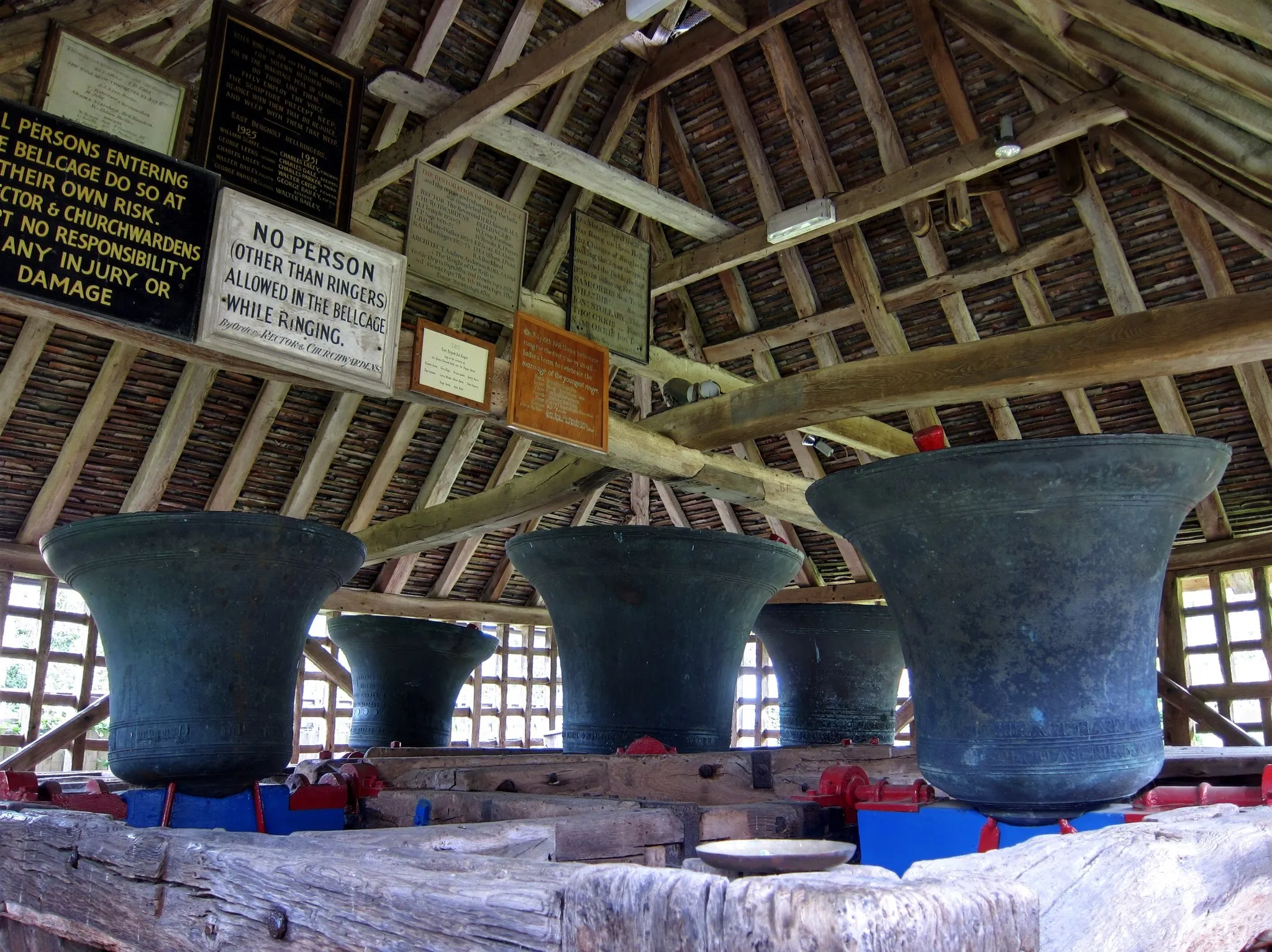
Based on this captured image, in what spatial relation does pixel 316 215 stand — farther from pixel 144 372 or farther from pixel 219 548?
pixel 144 372

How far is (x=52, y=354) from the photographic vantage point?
6.10 meters

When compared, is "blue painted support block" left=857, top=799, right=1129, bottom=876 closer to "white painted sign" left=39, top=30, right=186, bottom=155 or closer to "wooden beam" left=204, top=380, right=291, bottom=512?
"white painted sign" left=39, top=30, right=186, bottom=155

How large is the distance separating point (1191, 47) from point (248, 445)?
5809mm

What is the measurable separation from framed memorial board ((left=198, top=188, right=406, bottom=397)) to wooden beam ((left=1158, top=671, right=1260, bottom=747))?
19.6ft

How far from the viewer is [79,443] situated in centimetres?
644

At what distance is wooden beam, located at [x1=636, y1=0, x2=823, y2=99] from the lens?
5.71 m

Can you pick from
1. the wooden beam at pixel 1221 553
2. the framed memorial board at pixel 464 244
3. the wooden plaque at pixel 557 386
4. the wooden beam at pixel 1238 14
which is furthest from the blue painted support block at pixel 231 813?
the wooden beam at pixel 1221 553

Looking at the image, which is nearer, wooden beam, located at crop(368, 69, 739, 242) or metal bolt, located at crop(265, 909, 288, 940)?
metal bolt, located at crop(265, 909, 288, 940)

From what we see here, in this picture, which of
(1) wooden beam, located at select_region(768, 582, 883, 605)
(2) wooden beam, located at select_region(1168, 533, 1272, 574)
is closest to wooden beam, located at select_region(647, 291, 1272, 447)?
(2) wooden beam, located at select_region(1168, 533, 1272, 574)

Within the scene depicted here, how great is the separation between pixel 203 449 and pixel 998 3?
18.6 feet

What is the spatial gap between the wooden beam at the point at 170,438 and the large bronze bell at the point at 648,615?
139 inches

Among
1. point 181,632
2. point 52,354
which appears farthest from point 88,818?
point 52,354

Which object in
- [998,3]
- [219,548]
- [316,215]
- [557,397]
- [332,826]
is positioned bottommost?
[332,826]

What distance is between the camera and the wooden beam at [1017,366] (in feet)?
12.8
